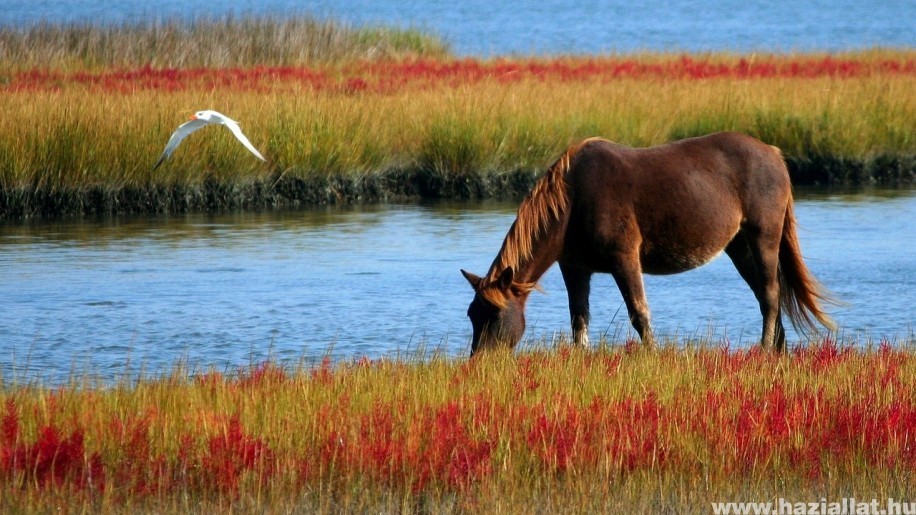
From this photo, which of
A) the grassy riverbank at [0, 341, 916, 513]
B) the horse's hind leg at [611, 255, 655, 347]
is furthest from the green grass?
the grassy riverbank at [0, 341, 916, 513]

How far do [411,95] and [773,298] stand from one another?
36.2 ft

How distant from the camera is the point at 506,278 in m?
7.09

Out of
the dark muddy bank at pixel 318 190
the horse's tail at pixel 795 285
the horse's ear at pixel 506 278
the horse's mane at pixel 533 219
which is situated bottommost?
the dark muddy bank at pixel 318 190

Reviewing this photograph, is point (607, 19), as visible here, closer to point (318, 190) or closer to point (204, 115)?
point (318, 190)

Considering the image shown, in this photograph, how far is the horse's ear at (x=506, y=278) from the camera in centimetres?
705

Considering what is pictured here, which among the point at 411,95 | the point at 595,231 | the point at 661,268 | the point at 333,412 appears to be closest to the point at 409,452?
the point at 333,412

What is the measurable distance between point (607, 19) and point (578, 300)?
258 ft

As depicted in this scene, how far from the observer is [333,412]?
20.1 ft

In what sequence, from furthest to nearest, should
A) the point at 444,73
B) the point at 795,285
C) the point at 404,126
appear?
the point at 444,73 → the point at 404,126 → the point at 795,285

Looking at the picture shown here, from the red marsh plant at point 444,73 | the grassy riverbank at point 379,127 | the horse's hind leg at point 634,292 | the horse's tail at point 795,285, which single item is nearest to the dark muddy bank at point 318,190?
the grassy riverbank at point 379,127

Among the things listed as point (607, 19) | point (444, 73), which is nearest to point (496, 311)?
point (444, 73)

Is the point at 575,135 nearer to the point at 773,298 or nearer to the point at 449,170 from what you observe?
the point at 449,170

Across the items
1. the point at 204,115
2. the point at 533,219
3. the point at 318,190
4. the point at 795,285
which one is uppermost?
the point at 204,115

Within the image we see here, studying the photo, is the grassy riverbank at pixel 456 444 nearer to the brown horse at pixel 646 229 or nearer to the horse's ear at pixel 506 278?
the horse's ear at pixel 506 278
